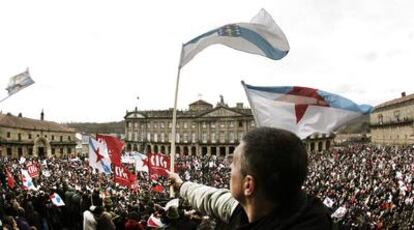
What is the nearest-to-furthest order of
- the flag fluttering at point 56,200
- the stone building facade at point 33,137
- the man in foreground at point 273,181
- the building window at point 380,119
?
the man in foreground at point 273,181
the flag fluttering at point 56,200
the stone building facade at point 33,137
the building window at point 380,119

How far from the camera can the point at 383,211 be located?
17.3 meters

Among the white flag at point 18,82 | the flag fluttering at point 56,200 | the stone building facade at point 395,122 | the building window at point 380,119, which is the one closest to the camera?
the flag fluttering at point 56,200

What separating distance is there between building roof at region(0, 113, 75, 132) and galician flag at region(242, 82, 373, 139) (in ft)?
293

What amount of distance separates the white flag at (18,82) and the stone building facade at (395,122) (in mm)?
72563

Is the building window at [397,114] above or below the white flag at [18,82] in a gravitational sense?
above

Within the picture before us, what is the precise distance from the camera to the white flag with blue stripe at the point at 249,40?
22.8ft

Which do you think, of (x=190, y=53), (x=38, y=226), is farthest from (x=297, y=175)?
(x=38, y=226)

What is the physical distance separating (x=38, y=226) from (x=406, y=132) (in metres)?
80.2

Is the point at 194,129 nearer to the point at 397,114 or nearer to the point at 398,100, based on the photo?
the point at 397,114

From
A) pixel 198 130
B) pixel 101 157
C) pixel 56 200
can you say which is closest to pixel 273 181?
pixel 56 200

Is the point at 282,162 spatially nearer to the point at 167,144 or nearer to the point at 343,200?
the point at 343,200

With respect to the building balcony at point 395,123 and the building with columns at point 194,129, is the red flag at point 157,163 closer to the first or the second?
the building balcony at point 395,123

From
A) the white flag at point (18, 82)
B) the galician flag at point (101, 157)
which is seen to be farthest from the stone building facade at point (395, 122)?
the white flag at point (18, 82)

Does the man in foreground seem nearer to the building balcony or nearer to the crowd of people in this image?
the crowd of people
